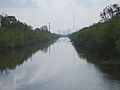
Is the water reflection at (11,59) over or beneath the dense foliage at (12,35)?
beneath

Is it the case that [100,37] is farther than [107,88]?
Yes

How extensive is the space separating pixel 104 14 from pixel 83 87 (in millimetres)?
37868

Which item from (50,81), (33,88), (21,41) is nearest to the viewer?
(33,88)

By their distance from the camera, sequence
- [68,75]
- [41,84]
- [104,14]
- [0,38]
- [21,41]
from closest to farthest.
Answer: [41,84] → [68,75] → [0,38] → [104,14] → [21,41]

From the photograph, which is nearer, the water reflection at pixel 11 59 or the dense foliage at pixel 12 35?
the water reflection at pixel 11 59

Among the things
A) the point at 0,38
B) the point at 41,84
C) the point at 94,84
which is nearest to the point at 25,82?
the point at 41,84

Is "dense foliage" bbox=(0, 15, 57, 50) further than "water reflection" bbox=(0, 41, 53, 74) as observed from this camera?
Yes

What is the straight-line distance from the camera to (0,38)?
167ft

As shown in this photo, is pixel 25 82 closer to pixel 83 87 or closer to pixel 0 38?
pixel 83 87

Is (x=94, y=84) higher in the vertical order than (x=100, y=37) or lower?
lower

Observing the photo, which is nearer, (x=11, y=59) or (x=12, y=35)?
(x=11, y=59)

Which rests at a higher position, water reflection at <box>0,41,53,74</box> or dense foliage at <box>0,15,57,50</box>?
dense foliage at <box>0,15,57,50</box>

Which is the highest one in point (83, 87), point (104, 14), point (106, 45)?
point (104, 14)

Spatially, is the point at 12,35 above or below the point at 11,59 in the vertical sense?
above
